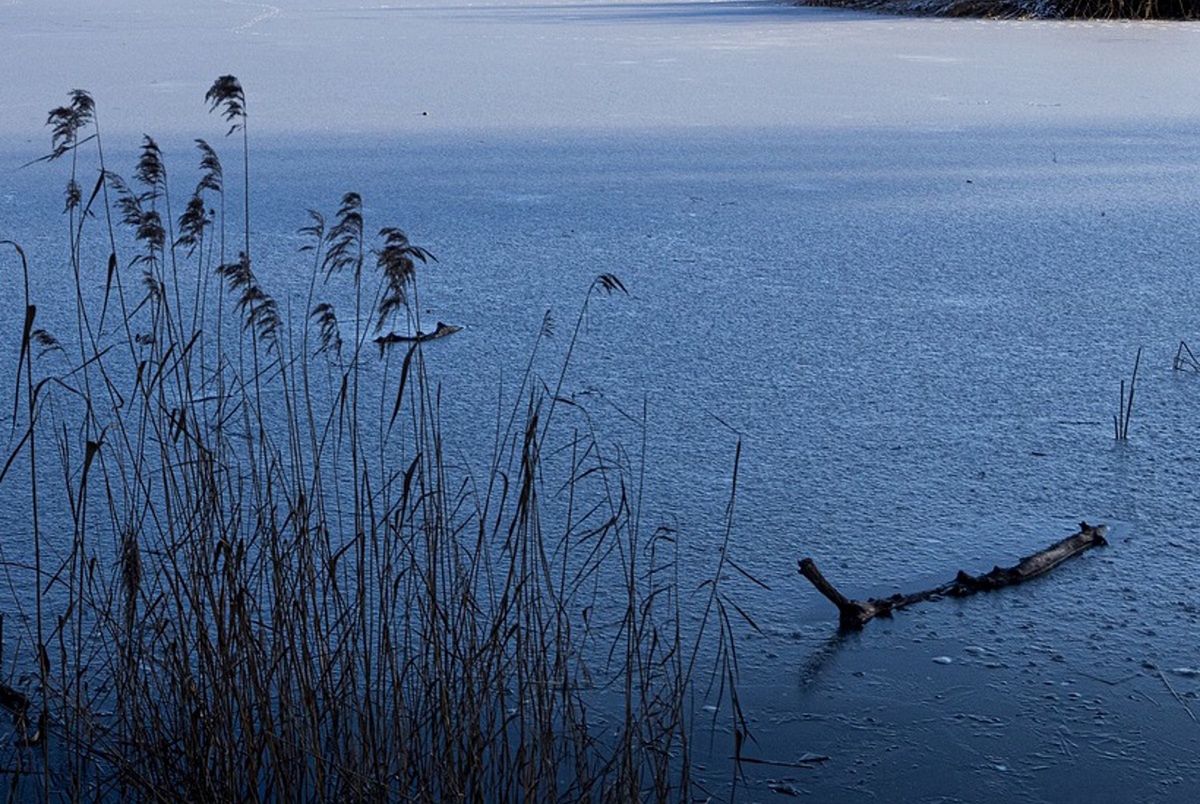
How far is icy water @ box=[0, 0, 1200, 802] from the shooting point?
197cm

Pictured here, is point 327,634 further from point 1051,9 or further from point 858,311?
point 1051,9

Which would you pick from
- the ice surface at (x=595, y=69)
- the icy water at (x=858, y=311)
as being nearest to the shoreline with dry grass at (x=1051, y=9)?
the ice surface at (x=595, y=69)

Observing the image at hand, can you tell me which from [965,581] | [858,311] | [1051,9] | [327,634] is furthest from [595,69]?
[327,634]

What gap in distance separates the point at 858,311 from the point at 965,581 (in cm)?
161

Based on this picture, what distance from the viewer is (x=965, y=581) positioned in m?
2.22

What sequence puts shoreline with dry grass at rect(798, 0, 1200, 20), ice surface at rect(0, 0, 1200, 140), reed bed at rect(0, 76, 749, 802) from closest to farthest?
reed bed at rect(0, 76, 749, 802), ice surface at rect(0, 0, 1200, 140), shoreline with dry grass at rect(798, 0, 1200, 20)

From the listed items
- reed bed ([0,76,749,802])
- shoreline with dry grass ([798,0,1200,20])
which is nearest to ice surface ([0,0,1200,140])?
shoreline with dry grass ([798,0,1200,20])

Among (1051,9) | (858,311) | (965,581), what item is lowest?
(965,581)

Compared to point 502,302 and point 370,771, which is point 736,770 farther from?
point 502,302

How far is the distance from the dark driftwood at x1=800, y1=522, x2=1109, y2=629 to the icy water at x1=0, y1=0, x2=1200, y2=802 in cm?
2

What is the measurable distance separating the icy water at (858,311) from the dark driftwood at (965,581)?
1.0 inches

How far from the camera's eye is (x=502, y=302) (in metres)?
3.78

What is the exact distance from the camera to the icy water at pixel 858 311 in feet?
6.47

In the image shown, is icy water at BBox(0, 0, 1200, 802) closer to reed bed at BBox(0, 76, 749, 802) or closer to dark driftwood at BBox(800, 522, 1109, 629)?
dark driftwood at BBox(800, 522, 1109, 629)
